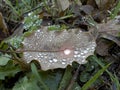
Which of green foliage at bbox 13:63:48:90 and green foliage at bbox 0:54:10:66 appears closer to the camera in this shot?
green foliage at bbox 13:63:48:90

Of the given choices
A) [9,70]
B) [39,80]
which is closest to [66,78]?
[39,80]

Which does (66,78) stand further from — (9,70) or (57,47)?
(9,70)

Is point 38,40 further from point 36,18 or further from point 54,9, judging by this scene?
point 54,9

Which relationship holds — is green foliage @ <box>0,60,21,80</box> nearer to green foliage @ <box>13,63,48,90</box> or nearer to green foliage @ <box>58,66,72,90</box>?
green foliage @ <box>13,63,48,90</box>

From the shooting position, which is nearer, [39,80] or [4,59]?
[39,80]

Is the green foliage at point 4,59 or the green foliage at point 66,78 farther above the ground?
the green foliage at point 4,59

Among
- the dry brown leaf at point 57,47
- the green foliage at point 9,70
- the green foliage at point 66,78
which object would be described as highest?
the dry brown leaf at point 57,47

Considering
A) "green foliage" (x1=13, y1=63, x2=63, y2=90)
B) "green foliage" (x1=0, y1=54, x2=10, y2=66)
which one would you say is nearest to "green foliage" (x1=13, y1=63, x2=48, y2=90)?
"green foliage" (x1=13, y1=63, x2=63, y2=90)

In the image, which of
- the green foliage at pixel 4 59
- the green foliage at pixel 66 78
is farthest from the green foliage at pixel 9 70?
the green foliage at pixel 66 78

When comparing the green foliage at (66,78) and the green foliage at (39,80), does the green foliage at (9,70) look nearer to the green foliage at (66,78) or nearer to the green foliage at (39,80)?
the green foliage at (39,80)
